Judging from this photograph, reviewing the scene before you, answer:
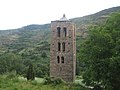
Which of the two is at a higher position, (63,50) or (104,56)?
(104,56)

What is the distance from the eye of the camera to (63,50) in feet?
139

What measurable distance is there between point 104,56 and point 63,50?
10400 mm

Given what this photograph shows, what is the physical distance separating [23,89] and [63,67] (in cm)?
1528

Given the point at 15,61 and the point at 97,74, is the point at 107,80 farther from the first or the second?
the point at 15,61

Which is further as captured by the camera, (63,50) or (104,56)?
(63,50)

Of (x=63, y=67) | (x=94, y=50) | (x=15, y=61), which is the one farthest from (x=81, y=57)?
(x=15, y=61)

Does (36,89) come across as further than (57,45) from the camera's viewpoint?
No

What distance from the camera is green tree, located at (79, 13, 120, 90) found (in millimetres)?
31234

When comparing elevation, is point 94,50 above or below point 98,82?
above

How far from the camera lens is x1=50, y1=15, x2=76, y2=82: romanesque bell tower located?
137 ft

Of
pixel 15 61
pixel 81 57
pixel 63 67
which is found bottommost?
pixel 15 61

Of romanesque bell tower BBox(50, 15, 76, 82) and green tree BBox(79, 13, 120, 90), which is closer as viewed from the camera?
green tree BBox(79, 13, 120, 90)

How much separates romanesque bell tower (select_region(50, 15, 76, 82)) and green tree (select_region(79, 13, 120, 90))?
295 inches

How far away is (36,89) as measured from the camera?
28234mm
